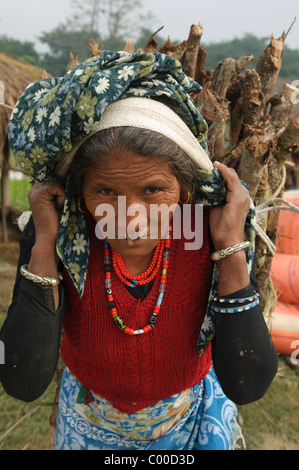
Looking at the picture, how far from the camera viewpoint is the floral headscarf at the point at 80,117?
996 mm

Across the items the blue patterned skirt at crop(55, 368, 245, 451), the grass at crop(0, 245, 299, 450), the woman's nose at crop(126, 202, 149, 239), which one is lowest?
the grass at crop(0, 245, 299, 450)

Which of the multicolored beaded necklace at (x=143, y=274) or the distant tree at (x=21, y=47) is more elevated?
the distant tree at (x=21, y=47)

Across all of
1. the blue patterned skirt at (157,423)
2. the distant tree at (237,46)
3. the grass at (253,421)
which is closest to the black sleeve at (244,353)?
the blue patterned skirt at (157,423)

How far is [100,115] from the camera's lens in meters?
1.00

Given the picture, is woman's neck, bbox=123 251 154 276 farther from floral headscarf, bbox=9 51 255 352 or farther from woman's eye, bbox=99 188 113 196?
woman's eye, bbox=99 188 113 196

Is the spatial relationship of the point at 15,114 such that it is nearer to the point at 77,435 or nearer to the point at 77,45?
the point at 77,435

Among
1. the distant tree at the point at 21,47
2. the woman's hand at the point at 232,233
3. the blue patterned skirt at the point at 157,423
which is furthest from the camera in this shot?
the distant tree at the point at 21,47

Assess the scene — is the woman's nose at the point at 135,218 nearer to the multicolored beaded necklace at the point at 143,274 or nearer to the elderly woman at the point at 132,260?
the elderly woman at the point at 132,260

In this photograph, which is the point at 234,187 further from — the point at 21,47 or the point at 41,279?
the point at 21,47

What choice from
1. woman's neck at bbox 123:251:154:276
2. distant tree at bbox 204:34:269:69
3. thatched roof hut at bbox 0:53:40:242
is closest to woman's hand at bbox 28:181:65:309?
woman's neck at bbox 123:251:154:276

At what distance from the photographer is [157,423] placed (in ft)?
4.89

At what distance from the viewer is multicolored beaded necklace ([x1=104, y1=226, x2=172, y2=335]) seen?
132cm
